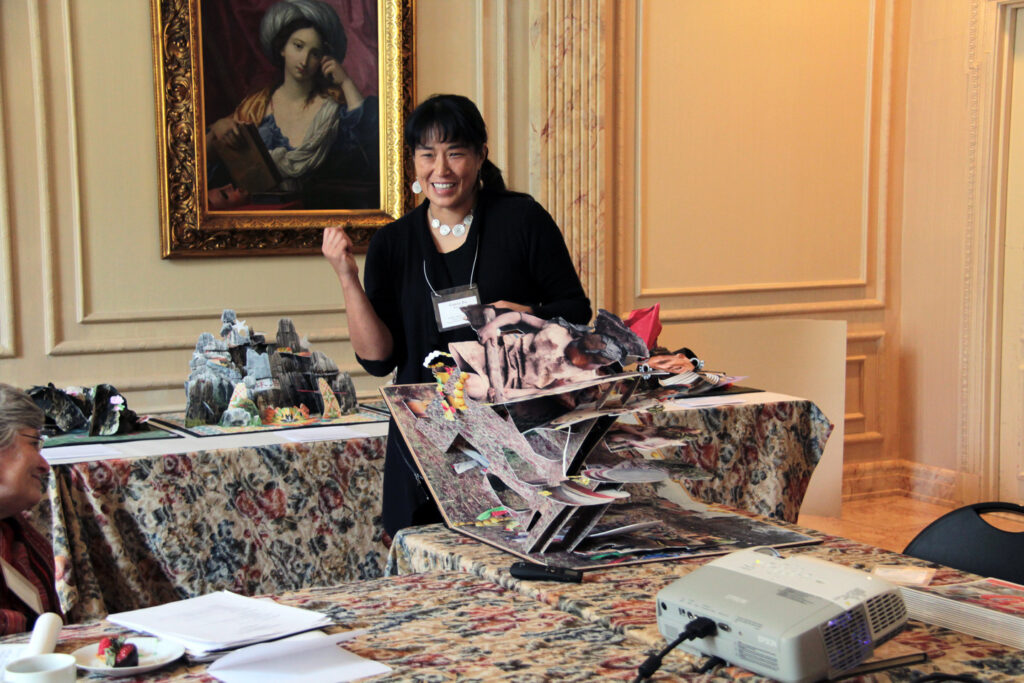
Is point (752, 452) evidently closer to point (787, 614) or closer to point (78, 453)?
point (78, 453)

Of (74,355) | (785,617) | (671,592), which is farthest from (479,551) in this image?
(74,355)

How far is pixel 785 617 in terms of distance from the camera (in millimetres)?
1169

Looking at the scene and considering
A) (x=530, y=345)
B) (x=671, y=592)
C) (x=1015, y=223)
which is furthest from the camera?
(x=1015, y=223)

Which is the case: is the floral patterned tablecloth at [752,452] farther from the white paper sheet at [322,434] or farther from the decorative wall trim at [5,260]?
the decorative wall trim at [5,260]

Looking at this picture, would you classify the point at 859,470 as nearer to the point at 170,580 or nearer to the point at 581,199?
the point at 581,199

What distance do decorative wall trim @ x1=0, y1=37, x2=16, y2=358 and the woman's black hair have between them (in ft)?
7.89

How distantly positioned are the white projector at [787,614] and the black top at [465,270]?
42.4 inches

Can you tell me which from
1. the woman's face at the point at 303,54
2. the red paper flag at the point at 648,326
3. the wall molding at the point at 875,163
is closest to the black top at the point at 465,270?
the red paper flag at the point at 648,326

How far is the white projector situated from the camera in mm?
1150

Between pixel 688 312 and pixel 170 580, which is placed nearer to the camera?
pixel 170 580

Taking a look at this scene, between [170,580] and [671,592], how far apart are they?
1733 millimetres

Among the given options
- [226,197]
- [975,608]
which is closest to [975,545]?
[975,608]

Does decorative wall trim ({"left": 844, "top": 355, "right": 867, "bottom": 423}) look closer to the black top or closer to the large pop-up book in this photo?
the black top

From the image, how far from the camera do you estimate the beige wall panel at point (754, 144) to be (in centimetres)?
536
